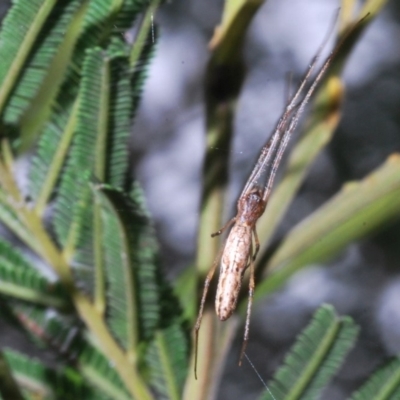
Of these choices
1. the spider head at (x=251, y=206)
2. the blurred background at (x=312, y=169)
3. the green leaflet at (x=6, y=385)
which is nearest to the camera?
the green leaflet at (x=6, y=385)

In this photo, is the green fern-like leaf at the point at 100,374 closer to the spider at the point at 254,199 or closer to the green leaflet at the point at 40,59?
the spider at the point at 254,199

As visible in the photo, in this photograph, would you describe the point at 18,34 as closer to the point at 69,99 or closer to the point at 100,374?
the point at 69,99

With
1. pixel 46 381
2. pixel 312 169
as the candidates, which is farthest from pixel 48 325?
pixel 312 169

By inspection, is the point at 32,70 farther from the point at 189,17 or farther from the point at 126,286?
the point at 189,17

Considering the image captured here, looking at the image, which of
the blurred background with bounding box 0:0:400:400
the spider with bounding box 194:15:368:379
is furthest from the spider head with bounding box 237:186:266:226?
the blurred background with bounding box 0:0:400:400

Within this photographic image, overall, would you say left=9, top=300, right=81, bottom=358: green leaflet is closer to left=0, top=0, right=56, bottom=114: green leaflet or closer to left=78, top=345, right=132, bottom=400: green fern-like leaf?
left=78, top=345, right=132, bottom=400: green fern-like leaf

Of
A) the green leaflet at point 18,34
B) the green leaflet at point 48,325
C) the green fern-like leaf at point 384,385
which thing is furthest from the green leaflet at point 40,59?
the green fern-like leaf at point 384,385
